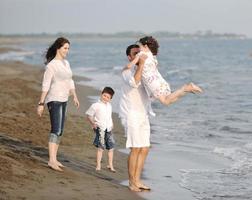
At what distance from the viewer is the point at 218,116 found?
14.2 meters

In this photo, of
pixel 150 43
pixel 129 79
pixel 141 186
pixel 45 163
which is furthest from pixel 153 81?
pixel 45 163

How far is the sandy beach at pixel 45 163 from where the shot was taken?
234 inches

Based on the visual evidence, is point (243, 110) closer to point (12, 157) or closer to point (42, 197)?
point (12, 157)

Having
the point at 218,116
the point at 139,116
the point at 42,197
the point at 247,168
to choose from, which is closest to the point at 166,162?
the point at 247,168

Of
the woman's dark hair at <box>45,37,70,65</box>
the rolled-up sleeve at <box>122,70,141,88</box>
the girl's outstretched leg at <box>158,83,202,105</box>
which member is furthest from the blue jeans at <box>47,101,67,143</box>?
the girl's outstretched leg at <box>158,83,202,105</box>

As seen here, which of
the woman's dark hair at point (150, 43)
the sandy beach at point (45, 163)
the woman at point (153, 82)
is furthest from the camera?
the woman's dark hair at point (150, 43)

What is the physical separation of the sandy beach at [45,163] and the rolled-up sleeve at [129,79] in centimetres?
117

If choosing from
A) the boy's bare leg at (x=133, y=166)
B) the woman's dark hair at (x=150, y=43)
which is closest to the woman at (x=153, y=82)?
the woman's dark hair at (x=150, y=43)

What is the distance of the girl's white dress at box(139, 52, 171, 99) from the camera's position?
6.14 meters

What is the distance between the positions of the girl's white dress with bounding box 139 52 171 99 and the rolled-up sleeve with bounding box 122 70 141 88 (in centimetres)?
11

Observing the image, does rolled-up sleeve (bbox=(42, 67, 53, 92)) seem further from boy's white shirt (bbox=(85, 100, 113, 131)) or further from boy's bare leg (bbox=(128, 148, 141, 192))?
boy's bare leg (bbox=(128, 148, 141, 192))

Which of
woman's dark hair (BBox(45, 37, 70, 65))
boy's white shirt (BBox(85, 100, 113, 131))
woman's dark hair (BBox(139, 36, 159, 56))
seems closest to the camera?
woman's dark hair (BBox(139, 36, 159, 56))

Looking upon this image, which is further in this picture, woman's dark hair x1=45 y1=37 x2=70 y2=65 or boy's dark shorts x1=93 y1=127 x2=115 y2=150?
boy's dark shorts x1=93 y1=127 x2=115 y2=150

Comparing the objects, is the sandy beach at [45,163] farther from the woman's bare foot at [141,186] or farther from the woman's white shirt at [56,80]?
the woman's white shirt at [56,80]
